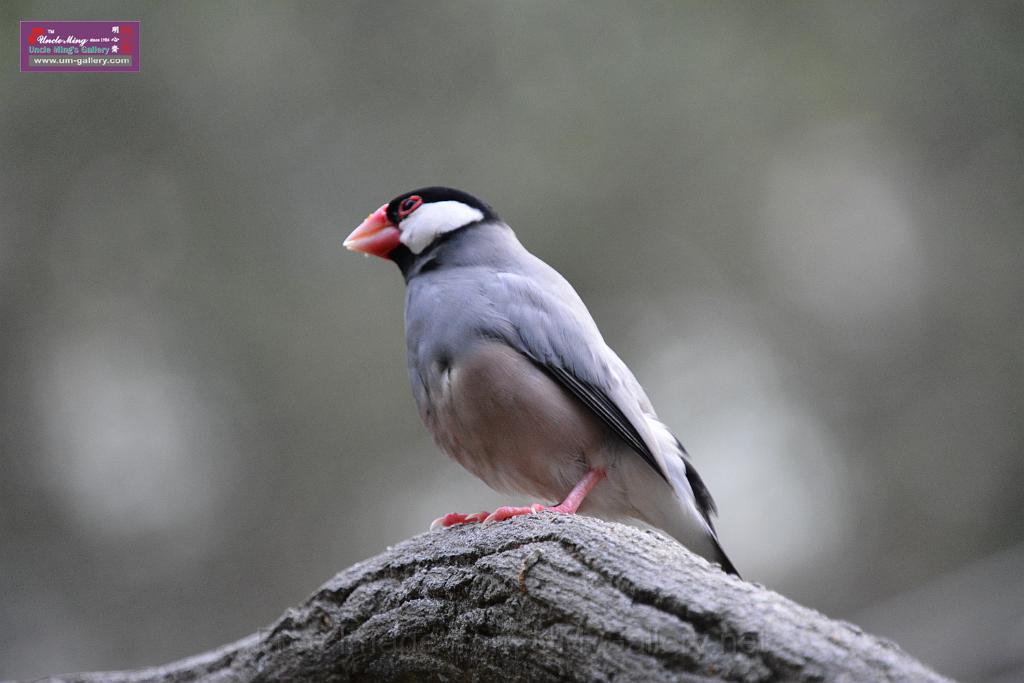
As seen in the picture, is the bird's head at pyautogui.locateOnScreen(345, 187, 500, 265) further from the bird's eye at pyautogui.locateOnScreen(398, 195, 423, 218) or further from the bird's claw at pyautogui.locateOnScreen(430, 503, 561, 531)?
the bird's claw at pyautogui.locateOnScreen(430, 503, 561, 531)

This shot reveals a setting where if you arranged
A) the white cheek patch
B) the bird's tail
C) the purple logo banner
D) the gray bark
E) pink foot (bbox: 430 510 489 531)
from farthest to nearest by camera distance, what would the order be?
1. the purple logo banner
2. the white cheek patch
3. the bird's tail
4. pink foot (bbox: 430 510 489 531)
5. the gray bark

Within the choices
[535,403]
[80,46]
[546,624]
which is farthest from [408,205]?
[80,46]

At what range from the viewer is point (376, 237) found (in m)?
3.21

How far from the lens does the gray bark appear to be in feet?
5.41

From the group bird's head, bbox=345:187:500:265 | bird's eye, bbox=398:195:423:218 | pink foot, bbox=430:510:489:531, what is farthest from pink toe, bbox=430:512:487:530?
bird's eye, bbox=398:195:423:218

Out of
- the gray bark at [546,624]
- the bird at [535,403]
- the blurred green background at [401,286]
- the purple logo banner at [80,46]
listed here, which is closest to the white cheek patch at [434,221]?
the bird at [535,403]

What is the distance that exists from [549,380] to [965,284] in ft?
15.6

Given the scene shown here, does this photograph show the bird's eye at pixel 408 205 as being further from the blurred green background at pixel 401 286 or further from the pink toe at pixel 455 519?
the blurred green background at pixel 401 286

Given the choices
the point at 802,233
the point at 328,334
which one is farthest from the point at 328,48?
the point at 802,233

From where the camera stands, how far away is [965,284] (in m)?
6.43

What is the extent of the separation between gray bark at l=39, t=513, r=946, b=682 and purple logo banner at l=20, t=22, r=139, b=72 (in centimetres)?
388

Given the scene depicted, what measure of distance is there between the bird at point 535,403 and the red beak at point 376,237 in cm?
24

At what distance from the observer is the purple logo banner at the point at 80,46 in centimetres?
530

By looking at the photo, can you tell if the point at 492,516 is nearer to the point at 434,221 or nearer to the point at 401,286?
the point at 434,221
